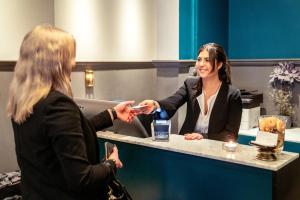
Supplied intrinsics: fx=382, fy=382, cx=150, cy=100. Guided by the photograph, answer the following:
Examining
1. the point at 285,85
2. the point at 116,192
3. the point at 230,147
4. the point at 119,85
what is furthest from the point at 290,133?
the point at 116,192

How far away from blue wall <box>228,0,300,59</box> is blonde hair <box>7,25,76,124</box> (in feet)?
9.34

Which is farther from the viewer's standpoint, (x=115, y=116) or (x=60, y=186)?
(x=115, y=116)

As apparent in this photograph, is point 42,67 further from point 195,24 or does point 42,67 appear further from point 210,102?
point 195,24

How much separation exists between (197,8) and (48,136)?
8.84 ft

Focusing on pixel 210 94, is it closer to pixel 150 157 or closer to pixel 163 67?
pixel 150 157

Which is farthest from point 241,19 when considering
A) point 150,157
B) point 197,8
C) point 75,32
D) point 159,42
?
point 150,157

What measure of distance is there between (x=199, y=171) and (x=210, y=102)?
74 centimetres

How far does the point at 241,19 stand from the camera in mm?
3926

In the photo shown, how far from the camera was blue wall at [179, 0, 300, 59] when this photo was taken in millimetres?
3584

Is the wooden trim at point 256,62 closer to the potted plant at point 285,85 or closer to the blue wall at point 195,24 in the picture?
the potted plant at point 285,85

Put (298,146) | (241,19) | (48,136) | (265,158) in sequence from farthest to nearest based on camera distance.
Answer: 1. (241,19)
2. (298,146)
3. (265,158)
4. (48,136)

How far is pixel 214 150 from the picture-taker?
170 cm

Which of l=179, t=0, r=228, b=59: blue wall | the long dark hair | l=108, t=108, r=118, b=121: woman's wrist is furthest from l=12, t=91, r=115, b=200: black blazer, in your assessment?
l=179, t=0, r=228, b=59: blue wall

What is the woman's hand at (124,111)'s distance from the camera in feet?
6.23
